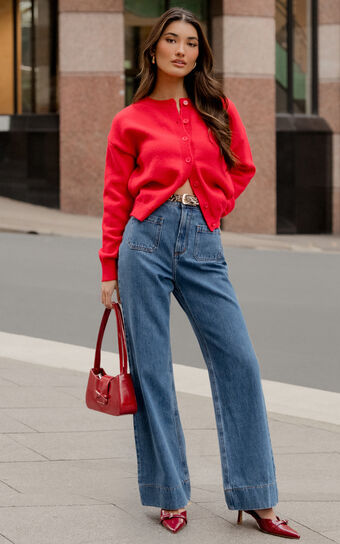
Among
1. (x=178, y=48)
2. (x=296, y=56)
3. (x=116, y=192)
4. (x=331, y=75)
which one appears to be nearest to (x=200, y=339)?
(x=116, y=192)

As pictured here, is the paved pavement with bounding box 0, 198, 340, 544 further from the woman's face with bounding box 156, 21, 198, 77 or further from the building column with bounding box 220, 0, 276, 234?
the building column with bounding box 220, 0, 276, 234

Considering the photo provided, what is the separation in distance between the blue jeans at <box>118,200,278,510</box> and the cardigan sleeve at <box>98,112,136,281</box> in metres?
0.05

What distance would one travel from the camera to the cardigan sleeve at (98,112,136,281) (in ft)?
13.1

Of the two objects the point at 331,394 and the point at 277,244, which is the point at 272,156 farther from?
the point at 331,394

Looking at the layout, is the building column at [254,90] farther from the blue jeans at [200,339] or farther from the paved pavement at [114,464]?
the blue jeans at [200,339]

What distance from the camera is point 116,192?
4023 mm

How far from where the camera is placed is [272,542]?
383cm

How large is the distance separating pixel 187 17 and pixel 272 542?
6.11ft

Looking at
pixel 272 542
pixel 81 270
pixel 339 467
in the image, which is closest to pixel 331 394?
pixel 339 467

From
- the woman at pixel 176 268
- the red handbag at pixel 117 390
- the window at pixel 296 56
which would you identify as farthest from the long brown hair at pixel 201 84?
the window at pixel 296 56

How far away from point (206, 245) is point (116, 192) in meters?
0.37

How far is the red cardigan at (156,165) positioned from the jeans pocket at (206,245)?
0.03m

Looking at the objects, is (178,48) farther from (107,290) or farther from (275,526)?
(275,526)

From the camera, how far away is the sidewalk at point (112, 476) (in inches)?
155
